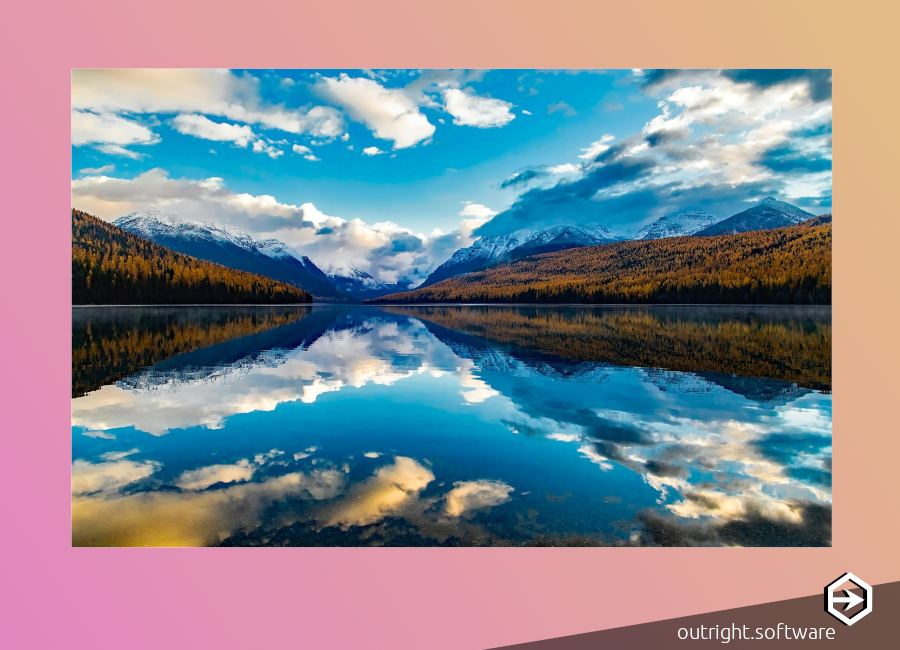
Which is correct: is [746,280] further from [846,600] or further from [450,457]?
[450,457]

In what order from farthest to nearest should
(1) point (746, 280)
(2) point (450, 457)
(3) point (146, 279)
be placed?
(1) point (746, 280) < (3) point (146, 279) < (2) point (450, 457)

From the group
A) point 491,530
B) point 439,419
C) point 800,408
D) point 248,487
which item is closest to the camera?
point 491,530

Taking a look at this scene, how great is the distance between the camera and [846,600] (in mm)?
6637

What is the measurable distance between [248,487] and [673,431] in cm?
1164

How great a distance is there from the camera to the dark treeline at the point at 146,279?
95062 millimetres

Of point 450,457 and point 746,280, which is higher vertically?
point 746,280

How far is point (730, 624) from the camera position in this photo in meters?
6.67

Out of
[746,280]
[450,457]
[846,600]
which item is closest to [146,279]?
[450,457]

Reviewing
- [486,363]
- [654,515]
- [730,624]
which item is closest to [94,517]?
[654,515]

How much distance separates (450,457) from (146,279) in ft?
421

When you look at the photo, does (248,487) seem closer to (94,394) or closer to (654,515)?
(654,515)

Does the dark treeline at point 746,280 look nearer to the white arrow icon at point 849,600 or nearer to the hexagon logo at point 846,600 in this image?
the hexagon logo at point 846,600

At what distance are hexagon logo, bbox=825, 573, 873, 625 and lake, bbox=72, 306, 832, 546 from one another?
0.91 meters

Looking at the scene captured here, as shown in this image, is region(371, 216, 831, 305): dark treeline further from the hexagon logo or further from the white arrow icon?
the white arrow icon
